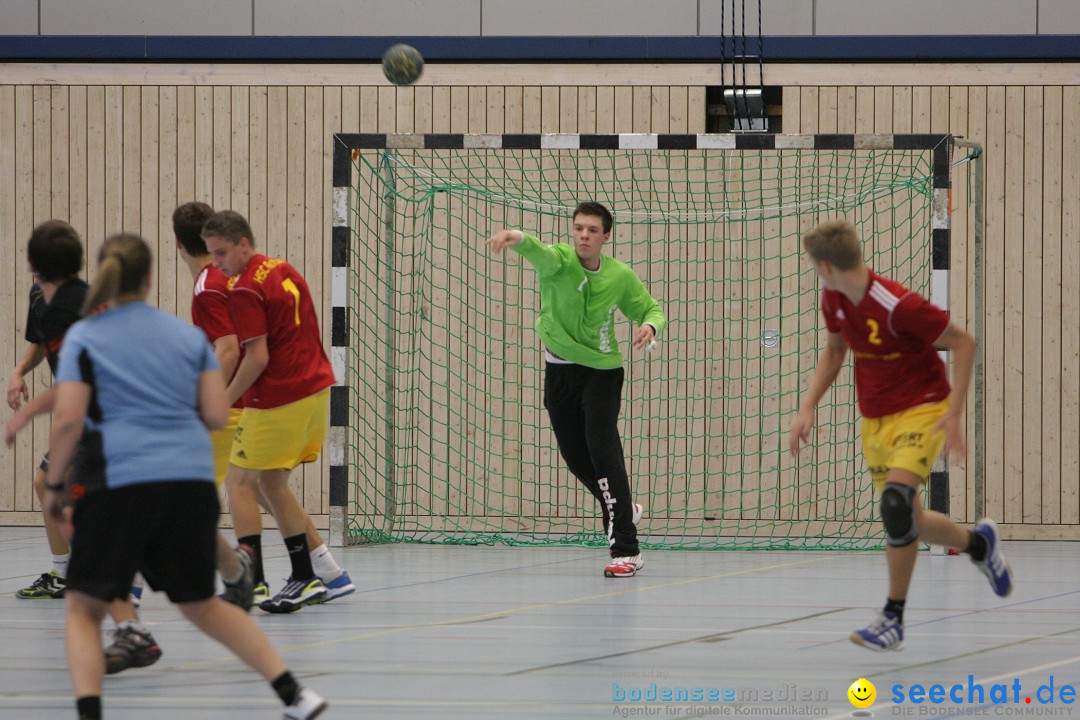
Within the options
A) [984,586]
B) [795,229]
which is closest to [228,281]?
[984,586]

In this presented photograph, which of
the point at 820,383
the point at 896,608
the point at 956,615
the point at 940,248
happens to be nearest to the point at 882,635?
the point at 896,608

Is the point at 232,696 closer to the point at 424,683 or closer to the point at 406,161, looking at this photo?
the point at 424,683

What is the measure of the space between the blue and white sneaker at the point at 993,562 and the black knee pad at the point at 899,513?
515 millimetres

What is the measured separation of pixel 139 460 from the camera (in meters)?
3.66

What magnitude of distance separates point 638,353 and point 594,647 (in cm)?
594

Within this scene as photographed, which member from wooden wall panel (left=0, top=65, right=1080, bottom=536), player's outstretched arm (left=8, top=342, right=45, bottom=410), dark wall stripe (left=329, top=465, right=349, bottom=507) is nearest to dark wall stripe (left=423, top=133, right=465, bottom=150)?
wooden wall panel (left=0, top=65, right=1080, bottom=536)

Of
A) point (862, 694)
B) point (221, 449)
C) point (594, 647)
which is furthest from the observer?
point (221, 449)

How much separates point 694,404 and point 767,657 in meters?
6.03

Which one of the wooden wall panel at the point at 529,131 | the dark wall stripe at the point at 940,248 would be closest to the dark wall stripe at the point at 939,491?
the dark wall stripe at the point at 940,248

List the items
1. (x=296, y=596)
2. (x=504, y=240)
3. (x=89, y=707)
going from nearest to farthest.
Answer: (x=89, y=707), (x=296, y=596), (x=504, y=240)

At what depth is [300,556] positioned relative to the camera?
6500 mm

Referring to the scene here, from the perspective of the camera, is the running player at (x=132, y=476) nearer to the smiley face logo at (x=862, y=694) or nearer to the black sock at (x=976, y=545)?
the smiley face logo at (x=862, y=694)

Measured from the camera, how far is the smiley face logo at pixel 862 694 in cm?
413

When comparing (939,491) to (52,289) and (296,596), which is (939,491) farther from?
(52,289)
